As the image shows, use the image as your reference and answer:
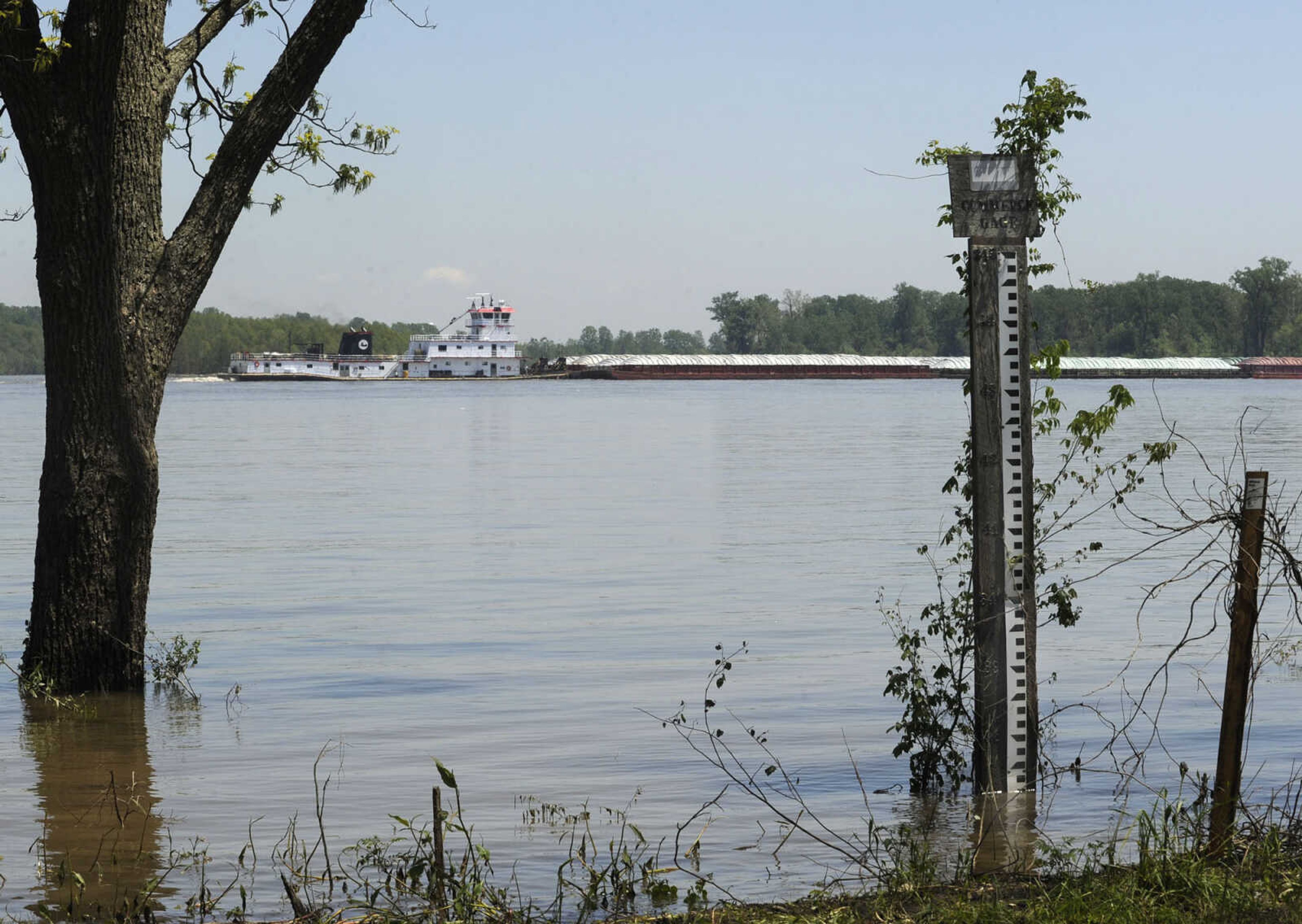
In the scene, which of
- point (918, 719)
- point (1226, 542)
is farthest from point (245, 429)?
point (918, 719)

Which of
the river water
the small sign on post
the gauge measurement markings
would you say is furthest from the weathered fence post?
the small sign on post

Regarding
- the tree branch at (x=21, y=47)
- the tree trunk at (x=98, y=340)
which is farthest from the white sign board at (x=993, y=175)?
the tree branch at (x=21, y=47)

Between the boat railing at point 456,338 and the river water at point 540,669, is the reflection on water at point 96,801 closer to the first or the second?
the river water at point 540,669

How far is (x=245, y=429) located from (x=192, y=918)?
196ft

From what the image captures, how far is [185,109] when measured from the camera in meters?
11.0

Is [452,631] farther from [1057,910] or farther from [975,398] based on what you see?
[1057,910]

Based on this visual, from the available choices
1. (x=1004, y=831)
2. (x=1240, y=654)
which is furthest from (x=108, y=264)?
(x=1240, y=654)

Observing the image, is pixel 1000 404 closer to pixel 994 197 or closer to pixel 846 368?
pixel 994 197

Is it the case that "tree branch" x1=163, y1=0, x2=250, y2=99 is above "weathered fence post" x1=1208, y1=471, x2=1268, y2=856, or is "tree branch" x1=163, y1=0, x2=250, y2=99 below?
above

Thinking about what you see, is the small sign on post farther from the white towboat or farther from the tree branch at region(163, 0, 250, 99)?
the white towboat

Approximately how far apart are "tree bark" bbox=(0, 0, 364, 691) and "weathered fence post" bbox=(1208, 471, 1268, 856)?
6124mm

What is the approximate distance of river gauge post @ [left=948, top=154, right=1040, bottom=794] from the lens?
7023mm

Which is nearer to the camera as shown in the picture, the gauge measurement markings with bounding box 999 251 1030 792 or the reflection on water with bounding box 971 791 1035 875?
the reflection on water with bounding box 971 791 1035 875

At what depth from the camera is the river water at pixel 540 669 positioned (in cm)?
782
